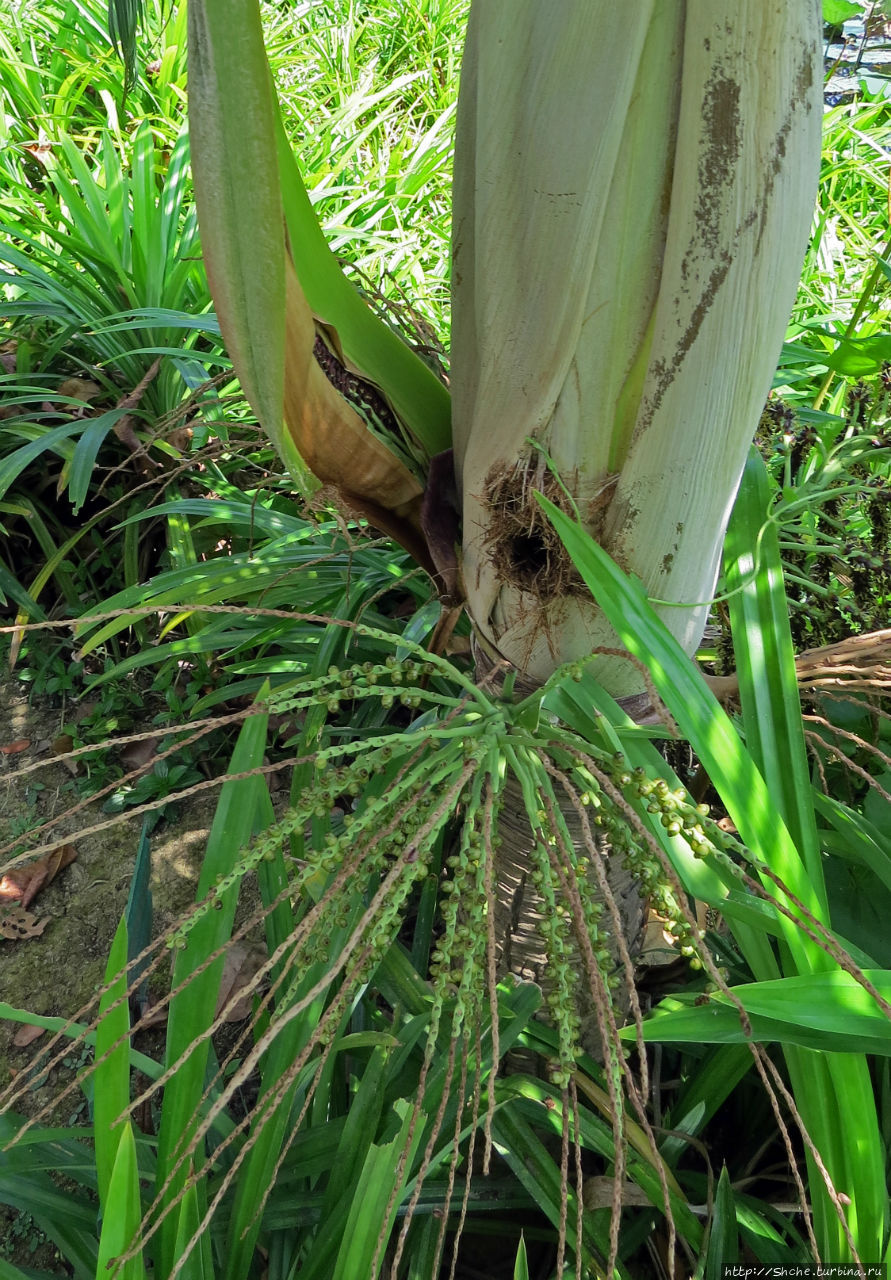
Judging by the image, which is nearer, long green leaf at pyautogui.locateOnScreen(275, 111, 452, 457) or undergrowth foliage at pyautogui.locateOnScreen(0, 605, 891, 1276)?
undergrowth foliage at pyautogui.locateOnScreen(0, 605, 891, 1276)

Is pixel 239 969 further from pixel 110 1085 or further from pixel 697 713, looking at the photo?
pixel 697 713

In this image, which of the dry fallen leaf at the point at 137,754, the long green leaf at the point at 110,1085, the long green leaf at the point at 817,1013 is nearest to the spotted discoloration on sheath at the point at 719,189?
the long green leaf at the point at 817,1013

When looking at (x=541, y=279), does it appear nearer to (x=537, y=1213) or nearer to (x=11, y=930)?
(x=537, y=1213)

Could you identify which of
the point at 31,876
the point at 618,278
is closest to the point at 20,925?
the point at 31,876

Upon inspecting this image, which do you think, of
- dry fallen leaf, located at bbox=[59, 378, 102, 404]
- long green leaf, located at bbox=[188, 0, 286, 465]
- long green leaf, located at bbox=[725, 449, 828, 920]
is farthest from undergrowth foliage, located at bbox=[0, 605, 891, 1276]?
dry fallen leaf, located at bbox=[59, 378, 102, 404]

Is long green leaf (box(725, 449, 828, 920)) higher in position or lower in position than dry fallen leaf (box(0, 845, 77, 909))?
higher

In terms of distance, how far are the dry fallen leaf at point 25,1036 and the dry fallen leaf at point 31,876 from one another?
256 millimetres

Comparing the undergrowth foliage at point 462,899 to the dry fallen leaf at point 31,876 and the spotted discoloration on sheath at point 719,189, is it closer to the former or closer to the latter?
the spotted discoloration on sheath at point 719,189

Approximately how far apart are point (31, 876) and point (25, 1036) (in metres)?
0.32

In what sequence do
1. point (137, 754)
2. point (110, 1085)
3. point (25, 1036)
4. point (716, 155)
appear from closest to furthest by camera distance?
1. point (716, 155)
2. point (110, 1085)
3. point (25, 1036)
4. point (137, 754)

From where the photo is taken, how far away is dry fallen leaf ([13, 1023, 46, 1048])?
1512 mm

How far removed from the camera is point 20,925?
1674 mm

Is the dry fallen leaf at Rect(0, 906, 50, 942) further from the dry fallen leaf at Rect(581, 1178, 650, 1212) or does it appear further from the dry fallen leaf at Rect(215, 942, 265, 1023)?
the dry fallen leaf at Rect(581, 1178, 650, 1212)

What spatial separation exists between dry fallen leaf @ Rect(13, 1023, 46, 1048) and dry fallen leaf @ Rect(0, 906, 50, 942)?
19cm
